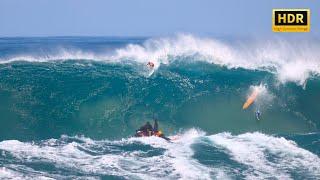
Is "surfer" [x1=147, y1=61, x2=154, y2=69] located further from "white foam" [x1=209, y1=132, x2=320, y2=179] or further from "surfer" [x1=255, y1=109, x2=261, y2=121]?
"white foam" [x1=209, y1=132, x2=320, y2=179]

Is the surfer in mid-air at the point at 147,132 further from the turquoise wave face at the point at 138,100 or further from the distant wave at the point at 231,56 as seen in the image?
the distant wave at the point at 231,56

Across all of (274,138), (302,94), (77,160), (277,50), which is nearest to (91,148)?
(77,160)

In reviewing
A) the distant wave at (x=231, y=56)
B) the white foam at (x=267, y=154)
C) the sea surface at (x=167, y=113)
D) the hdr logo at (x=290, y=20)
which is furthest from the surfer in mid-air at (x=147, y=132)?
the distant wave at (x=231, y=56)

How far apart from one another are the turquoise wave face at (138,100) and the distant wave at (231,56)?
1.13 m

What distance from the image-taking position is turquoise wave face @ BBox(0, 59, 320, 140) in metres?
23.1

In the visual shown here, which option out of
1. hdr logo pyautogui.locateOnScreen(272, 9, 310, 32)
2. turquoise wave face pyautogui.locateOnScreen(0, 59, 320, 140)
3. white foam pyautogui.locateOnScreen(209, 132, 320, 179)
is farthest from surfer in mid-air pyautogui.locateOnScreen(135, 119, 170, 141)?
hdr logo pyautogui.locateOnScreen(272, 9, 310, 32)

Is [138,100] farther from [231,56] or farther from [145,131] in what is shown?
[231,56]

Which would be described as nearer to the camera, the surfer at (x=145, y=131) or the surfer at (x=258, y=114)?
the surfer at (x=145, y=131)

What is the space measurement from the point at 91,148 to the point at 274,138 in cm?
848

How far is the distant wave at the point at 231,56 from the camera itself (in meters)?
30.1

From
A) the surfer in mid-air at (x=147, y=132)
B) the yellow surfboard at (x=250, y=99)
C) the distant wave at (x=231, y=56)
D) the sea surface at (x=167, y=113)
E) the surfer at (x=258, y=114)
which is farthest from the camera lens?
the distant wave at (x=231, y=56)

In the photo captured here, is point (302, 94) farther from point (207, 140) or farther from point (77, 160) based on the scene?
point (77, 160)

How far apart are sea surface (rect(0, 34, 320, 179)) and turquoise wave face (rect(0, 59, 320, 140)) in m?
0.06

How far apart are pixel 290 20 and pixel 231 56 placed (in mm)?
11658
